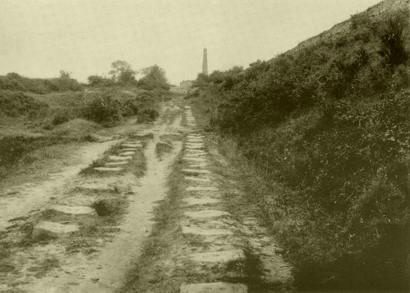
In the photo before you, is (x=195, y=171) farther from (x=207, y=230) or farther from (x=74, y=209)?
(x=207, y=230)

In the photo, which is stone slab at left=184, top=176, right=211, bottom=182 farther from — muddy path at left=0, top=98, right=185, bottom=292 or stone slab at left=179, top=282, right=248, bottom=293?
stone slab at left=179, top=282, right=248, bottom=293

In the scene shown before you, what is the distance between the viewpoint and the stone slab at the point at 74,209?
26.3 ft

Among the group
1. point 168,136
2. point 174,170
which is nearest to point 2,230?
point 174,170

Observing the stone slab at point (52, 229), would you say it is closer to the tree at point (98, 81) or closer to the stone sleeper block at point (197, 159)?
the stone sleeper block at point (197, 159)

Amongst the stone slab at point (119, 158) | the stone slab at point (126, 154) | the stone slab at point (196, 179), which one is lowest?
the stone slab at point (196, 179)

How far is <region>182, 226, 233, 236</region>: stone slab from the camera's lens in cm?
718

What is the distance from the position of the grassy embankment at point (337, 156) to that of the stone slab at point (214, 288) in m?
0.75

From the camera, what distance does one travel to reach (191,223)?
7621mm

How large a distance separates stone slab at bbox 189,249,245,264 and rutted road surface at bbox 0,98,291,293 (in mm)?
13

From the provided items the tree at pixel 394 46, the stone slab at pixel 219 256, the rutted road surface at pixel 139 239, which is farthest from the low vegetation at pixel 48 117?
the tree at pixel 394 46

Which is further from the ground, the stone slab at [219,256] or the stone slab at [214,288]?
the stone slab at [219,256]

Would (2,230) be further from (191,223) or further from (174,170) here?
(174,170)

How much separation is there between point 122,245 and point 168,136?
10.9m

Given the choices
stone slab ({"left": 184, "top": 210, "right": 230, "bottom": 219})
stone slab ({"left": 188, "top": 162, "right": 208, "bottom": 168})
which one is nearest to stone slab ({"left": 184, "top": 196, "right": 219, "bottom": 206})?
stone slab ({"left": 184, "top": 210, "right": 230, "bottom": 219})
